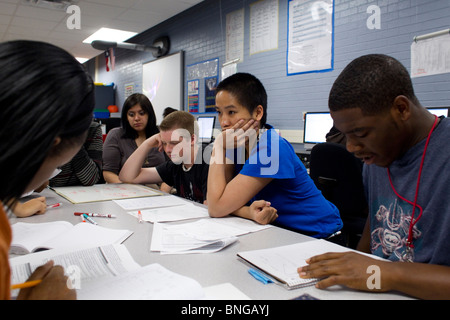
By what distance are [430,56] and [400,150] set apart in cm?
198

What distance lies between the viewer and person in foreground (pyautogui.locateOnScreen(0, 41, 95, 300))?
0.47 m

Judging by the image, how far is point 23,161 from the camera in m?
0.49

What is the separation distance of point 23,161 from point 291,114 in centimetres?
315

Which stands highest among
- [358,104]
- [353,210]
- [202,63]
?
[202,63]

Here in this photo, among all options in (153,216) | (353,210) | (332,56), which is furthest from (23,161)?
(332,56)

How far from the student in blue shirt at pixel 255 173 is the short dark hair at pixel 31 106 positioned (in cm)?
77

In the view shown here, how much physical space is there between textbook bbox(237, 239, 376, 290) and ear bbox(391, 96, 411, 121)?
0.38m

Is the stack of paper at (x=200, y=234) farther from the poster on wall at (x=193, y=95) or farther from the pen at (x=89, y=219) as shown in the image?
the poster on wall at (x=193, y=95)

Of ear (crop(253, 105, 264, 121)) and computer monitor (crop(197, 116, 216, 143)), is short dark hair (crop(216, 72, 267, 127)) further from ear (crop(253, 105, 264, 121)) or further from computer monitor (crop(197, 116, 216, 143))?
computer monitor (crop(197, 116, 216, 143))

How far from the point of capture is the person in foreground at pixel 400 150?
74 centimetres

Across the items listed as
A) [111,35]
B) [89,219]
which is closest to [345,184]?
[89,219]

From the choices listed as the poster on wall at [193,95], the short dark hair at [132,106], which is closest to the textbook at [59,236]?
the short dark hair at [132,106]
